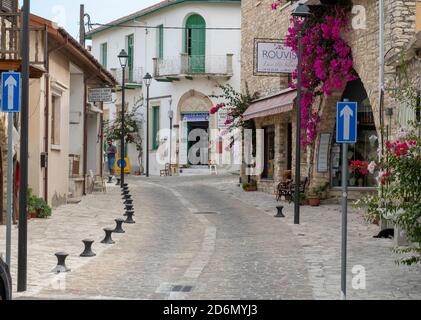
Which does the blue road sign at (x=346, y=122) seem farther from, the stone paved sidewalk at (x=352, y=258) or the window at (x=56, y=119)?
the window at (x=56, y=119)

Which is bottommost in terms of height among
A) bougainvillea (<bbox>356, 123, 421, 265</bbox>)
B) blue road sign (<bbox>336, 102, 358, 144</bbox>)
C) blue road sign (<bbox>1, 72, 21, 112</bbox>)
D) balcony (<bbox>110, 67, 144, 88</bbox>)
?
bougainvillea (<bbox>356, 123, 421, 265</bbox>)

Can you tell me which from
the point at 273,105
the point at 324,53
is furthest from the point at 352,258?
the point at 273,105

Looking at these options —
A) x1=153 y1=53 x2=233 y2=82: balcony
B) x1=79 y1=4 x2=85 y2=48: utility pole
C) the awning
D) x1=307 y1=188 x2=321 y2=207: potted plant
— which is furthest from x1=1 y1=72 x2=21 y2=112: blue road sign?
x1=153 y1=53 x2=233 y2=82: balcony

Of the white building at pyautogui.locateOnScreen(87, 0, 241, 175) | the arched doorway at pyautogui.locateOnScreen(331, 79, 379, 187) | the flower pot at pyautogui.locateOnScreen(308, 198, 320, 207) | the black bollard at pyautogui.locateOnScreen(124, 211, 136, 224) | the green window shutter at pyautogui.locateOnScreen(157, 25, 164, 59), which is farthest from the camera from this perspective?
the green window shutter at pyautogui.locateOnScreen(157, 25, 164, 59)

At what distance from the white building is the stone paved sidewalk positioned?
60.6 feet

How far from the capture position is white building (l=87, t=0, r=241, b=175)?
120 ft

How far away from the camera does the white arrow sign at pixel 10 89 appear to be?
853cm

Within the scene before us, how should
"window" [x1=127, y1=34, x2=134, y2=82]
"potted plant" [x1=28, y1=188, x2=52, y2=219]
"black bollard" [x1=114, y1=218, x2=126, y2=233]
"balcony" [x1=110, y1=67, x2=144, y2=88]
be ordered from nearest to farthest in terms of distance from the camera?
1. "black bollard" [x1=114, y1=218, x2=126, y2=233]
2. "potted plant" [x1=28, y1=188, x2=52, y2=219]
3. "balcony" [x1=110, y1=67, x2=144, y2=88]
4. "window" [x1=127, y1=34, x2=134, y2=82]

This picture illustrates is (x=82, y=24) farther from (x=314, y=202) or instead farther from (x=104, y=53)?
(x=314, y=202)

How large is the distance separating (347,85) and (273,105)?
102 inches

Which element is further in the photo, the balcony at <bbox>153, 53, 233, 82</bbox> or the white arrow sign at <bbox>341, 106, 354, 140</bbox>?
the balcony at <bbox>153, 53, 233, 82</bbox>

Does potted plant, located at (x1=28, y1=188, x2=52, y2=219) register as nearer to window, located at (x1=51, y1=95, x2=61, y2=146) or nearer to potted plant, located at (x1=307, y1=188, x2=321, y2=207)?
window, located at (x1=51, y1=95, x2=61, y2=146)

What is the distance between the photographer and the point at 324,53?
18641 mm

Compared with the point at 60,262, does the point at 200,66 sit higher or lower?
higher
